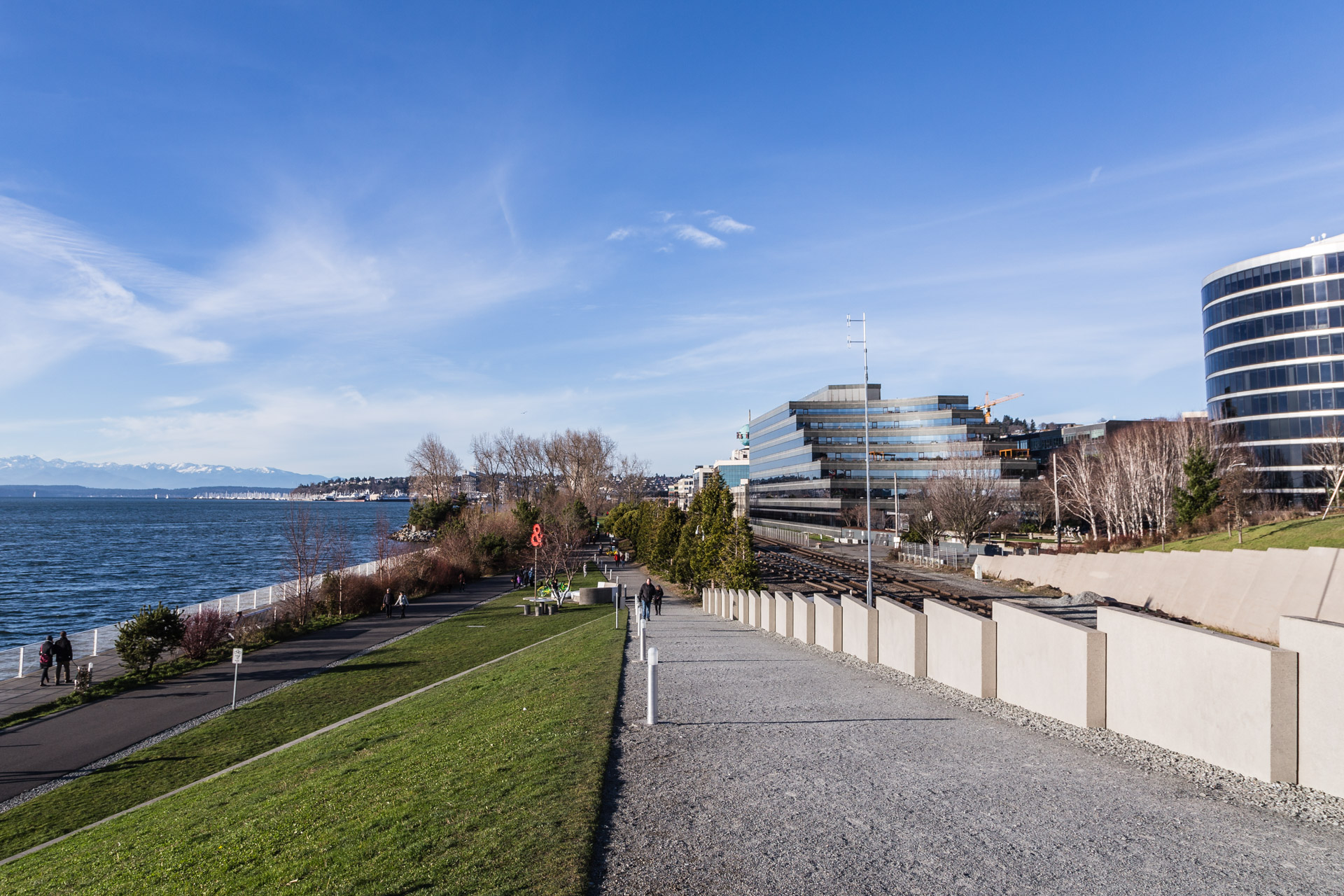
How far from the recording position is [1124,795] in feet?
26.2

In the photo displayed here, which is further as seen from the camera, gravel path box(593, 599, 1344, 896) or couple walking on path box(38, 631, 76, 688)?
couple walking on path box(38, 631, 76, 688)

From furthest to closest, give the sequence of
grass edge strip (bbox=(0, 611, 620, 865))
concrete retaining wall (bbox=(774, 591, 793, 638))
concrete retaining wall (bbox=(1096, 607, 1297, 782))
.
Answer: concrete retaining wall (bbox=(774, 591, 793, 638))
grass edge strip (bbox=(0, 611, 620, 865))
concrete retaining wall (bbox=(1096, 607, 1297, 782))

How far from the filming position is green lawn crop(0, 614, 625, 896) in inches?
266

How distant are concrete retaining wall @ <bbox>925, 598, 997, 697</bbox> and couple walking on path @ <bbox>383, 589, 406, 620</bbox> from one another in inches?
1258

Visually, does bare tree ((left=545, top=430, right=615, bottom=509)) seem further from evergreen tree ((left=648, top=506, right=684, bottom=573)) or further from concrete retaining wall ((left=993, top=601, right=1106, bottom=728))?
concrete retaining wall ((left=993, top=601, right=1106, bottom=728))

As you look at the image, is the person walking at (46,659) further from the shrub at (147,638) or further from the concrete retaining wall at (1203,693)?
the concrete retaining wall at (1203,693)

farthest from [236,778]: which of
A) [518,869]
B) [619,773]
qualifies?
[518,869]

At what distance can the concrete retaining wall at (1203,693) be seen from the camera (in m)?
8.02

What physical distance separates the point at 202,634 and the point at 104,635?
14.8ft

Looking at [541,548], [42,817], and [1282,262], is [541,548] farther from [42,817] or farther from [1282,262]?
[1282,262]

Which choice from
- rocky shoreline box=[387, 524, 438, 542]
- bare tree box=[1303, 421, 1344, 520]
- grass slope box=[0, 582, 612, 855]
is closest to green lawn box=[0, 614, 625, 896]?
grass slope box=[0, 582, 612, 855]

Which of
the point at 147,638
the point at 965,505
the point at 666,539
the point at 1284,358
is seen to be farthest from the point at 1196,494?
the point at 147,638

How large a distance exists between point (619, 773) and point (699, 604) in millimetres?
32185

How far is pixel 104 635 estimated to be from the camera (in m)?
30.2
